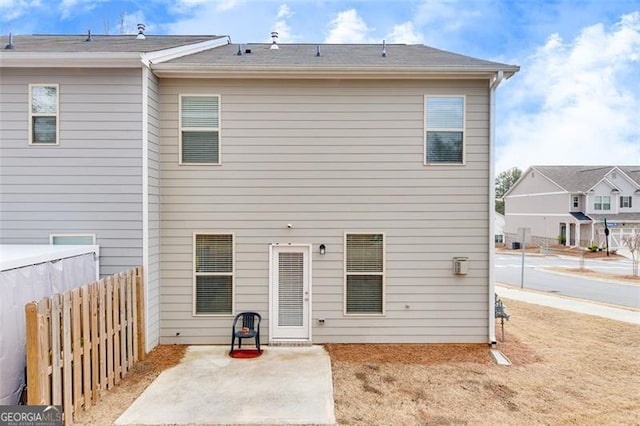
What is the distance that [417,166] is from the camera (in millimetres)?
6516

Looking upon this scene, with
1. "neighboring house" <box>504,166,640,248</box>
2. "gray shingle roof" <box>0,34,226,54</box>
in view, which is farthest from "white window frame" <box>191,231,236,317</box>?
"neighboring house" <box>504,166,640,248</box>

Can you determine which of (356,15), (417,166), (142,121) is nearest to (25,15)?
(142,121)

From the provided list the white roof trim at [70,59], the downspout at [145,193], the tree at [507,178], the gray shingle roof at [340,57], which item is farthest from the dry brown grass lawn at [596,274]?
the tree at [507,178]

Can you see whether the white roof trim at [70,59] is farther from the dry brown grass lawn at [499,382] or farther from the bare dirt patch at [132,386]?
the dry brown grass lawn at [499,382]

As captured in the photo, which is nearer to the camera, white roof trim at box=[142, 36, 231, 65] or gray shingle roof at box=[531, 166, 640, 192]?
white roof trim at box=[142, 36, 231, 65]

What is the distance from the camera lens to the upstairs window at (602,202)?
94.5 feet

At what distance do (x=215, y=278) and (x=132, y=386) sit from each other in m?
2.13

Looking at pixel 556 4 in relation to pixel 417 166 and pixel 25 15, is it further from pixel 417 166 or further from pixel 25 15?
pixel 25 15

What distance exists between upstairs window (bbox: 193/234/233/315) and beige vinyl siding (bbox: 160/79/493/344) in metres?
0.15

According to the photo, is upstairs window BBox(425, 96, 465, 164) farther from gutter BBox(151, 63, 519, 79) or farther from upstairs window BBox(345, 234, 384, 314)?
upstairs window BBox(345, 234, 384, 314)

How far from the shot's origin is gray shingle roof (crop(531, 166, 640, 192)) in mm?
29281

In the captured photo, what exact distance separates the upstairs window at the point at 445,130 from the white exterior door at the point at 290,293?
2998 mm

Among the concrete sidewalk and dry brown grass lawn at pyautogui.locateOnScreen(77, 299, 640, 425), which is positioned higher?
dry brown grass lawn at pyautogui.locateOnScreen(77, 299, 640, 425)

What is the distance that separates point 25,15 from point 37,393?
35.3 ft
